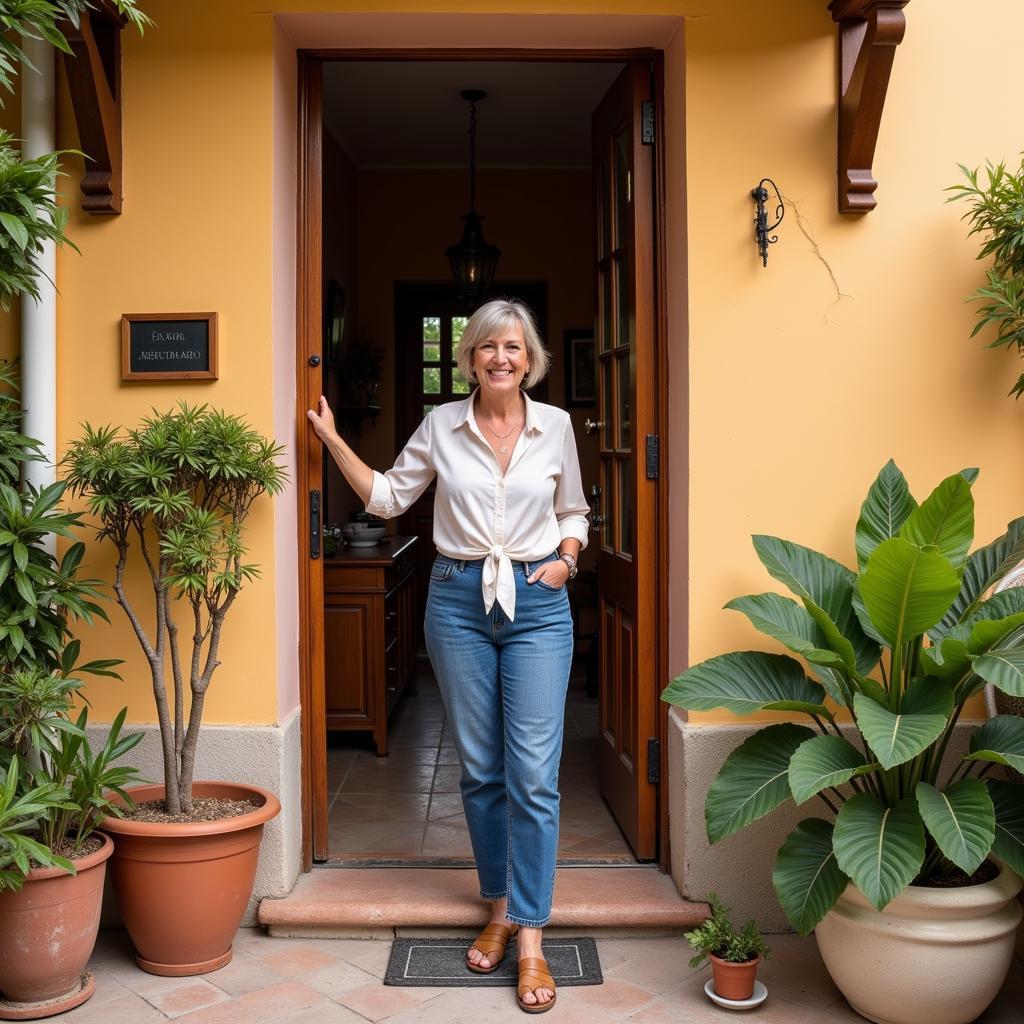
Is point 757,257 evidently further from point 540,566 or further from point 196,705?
point 196,705

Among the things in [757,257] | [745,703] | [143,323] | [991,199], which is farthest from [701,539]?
[143,323]

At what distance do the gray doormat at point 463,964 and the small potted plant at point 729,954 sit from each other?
313 millimetres

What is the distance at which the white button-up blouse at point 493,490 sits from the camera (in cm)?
292

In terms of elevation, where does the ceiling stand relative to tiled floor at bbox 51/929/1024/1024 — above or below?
above

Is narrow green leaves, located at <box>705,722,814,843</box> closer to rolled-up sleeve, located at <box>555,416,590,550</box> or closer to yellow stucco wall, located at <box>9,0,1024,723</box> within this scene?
yellow stucco wall, located at <box>9,0,1024,723</box>

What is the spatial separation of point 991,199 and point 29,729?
9.46ft

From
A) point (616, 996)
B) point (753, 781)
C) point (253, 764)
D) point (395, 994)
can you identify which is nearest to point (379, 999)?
point (395, 994)

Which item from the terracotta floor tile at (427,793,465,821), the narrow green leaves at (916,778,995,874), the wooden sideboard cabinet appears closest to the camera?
the narrow green leaves at (916,778,995,874)

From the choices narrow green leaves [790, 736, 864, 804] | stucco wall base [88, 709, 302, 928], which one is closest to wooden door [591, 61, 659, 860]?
narrow green leaves [790, 736, 864, 804]

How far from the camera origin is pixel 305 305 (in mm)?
3418

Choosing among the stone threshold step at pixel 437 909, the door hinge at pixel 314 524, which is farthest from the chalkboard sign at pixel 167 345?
the stone threshold step at pixel 437 909

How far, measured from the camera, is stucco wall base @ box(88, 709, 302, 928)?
3.19m

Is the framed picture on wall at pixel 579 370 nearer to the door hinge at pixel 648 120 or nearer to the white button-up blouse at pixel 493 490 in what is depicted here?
the door hinge at pixel 648 120

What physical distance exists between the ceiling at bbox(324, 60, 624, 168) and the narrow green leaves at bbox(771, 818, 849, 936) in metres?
3.47
